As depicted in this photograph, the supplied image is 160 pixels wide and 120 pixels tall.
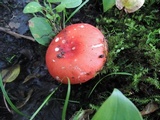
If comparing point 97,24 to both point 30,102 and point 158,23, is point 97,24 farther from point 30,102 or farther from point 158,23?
point 30,102

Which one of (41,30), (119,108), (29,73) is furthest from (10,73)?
(119,108)

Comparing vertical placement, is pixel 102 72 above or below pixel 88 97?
above

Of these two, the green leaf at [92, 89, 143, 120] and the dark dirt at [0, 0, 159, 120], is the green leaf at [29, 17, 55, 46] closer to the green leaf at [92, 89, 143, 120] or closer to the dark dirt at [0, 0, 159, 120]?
the dark dirt at [0, 0, 159, 120]

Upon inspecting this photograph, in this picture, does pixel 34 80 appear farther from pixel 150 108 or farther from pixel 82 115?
pixel 150 108

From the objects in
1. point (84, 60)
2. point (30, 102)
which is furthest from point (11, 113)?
point (84, 60)

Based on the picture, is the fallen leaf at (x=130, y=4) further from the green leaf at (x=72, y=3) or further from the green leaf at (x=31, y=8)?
the green leaf at (x=31, y=8)

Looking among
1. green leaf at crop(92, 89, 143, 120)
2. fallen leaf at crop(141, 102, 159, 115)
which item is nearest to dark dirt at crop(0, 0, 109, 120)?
fallen leaf at crop(141, 102, 159, 115)
